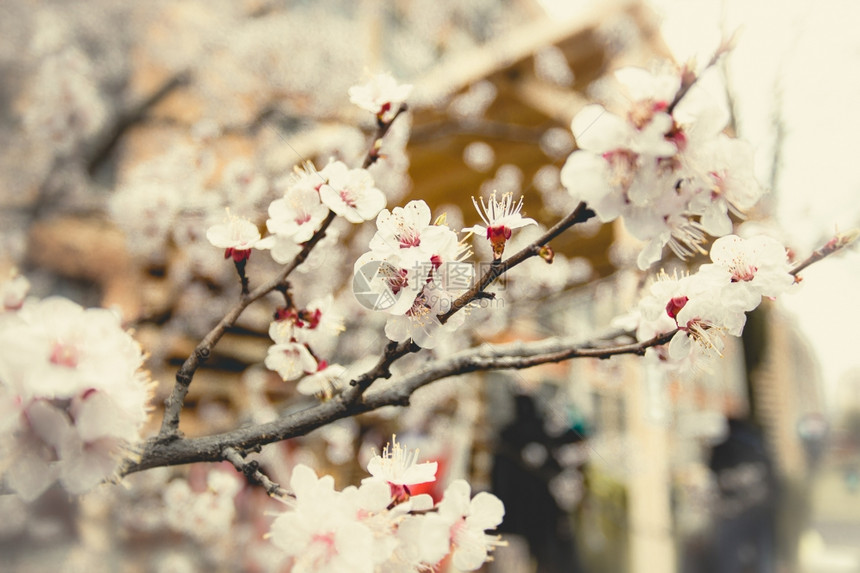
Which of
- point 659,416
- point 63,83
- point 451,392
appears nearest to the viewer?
point 659,416

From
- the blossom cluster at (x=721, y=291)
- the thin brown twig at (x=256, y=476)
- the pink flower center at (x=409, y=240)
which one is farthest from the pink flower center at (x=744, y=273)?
the thin brown twig at (x=256, y=476)

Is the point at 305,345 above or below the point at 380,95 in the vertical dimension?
below

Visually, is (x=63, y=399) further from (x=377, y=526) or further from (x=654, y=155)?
(x=654, y=155)

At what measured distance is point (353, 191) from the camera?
2.30 feet

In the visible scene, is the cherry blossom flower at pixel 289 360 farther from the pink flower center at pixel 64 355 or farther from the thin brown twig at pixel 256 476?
the pink flower center at pixel 64 355

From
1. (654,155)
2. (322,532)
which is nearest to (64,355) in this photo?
(322,532)

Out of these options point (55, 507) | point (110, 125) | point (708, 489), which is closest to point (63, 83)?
point (110, 125)

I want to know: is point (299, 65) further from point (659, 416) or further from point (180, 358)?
point (659, 416)

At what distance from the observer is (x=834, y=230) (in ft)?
2.09

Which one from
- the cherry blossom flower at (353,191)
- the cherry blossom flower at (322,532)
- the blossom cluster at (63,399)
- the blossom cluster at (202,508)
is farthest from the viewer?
the blossom cluster at (202,508)

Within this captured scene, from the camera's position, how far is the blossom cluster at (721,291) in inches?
23.6

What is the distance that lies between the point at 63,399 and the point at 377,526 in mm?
353

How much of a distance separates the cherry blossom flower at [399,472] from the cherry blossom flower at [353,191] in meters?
0.30

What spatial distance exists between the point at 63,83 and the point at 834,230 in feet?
11.2
